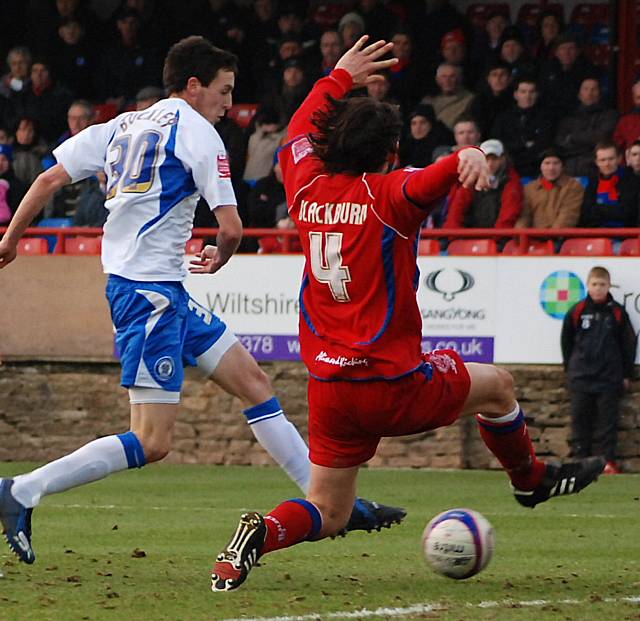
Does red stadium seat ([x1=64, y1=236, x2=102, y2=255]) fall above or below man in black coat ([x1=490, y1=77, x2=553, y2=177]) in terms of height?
below

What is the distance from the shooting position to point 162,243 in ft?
25.5

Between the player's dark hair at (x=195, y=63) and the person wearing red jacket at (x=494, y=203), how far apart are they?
759 centimetres

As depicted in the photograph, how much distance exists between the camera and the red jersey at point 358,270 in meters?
6.57

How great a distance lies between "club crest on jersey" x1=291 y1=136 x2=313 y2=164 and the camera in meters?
6.94

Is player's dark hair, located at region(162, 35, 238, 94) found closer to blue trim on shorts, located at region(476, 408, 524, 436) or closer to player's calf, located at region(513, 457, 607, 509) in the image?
blue trim on shorts, located at region(476, 408, 524, 436)

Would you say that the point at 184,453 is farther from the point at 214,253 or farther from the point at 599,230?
the point at 214,253

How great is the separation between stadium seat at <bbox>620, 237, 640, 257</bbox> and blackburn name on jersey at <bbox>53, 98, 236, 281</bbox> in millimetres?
7955

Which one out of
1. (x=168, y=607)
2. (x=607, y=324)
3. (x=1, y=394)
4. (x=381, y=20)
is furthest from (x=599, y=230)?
(x=168, y=607)

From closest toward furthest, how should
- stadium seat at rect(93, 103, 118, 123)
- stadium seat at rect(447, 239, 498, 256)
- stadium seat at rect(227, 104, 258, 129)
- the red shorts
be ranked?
the red shorts → stadium seat at rect(447, 239, 498, 256) → stadium seat at rect(227, 104, 258, 129) → stadium seat at rect(93, 103, 118, 123)

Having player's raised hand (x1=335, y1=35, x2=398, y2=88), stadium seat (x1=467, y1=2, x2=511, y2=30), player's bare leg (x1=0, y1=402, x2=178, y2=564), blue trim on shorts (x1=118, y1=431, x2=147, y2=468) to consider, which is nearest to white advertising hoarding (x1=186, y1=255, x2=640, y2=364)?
stadium seat (x1=467, y1=2, x2=511, y2=30)

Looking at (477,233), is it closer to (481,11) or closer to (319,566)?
(481,11)

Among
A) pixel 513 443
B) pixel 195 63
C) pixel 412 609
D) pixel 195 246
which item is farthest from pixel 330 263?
pixel 195 246

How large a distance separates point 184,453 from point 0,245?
8.81m

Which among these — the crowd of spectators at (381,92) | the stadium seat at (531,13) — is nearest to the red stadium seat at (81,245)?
the crowd of spectators at (381,92)
